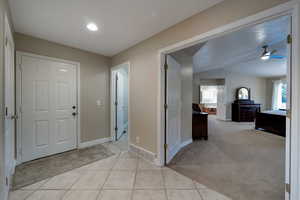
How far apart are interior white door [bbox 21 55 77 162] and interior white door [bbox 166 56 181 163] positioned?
218 centimetres

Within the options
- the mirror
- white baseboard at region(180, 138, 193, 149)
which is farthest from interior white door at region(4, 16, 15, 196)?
the mirror

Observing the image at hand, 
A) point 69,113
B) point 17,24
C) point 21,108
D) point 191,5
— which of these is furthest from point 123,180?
point 17,24

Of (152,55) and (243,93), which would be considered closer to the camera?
(152,55)

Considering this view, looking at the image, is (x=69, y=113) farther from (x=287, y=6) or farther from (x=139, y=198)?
(x=287, y=6)

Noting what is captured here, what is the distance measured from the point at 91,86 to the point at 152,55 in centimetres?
182

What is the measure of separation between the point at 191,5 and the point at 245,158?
293 centimetres

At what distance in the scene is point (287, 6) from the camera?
1.14 meters

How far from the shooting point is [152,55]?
7.91 ft

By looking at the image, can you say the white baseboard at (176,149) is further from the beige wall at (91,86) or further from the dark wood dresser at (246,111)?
the dark wood dresser at (246,111)

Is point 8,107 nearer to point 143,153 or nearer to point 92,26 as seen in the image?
point 92,26

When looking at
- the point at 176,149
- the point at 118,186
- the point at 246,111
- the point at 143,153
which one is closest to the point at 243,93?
the point at 246,111

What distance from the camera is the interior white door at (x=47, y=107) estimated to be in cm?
239

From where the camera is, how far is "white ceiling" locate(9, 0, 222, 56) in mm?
1622

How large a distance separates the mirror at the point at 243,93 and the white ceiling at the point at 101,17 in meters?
6.59
